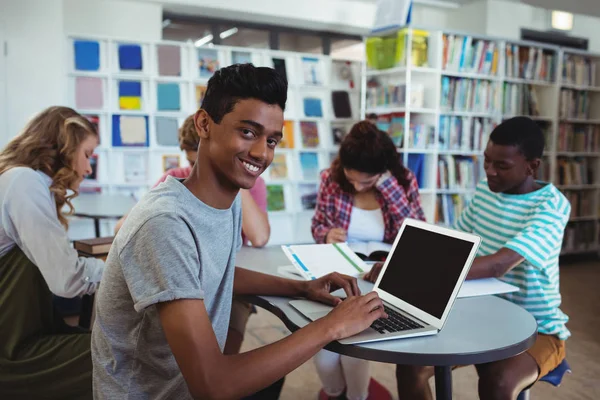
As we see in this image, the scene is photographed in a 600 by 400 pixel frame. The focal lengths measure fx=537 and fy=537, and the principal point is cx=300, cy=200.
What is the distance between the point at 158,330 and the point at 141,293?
0.13 meters

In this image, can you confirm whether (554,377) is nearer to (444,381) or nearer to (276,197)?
(444,381)

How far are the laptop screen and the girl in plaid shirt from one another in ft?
2.92

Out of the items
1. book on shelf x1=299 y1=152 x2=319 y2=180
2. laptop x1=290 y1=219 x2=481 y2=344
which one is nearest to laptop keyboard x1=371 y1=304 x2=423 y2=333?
laptop x1=290 y1=219 x2=481 y2=344

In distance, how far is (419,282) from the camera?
131 centimetres

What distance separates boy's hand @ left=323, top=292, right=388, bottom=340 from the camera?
1.10m

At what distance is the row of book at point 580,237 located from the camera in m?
5.71

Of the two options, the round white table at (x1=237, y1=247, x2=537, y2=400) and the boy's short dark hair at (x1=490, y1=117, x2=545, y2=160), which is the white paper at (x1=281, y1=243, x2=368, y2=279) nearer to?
the round white table at (x1=237, y1=247, x2=537, y2=400)

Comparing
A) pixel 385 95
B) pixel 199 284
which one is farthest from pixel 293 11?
pixel 199 284

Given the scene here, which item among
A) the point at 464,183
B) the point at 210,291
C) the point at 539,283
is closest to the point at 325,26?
the point at 464,183

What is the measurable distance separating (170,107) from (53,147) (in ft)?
11.4

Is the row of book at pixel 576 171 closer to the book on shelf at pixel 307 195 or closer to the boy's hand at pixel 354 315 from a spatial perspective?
the book on shelf at pixel 307 195

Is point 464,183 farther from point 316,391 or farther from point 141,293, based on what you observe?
point 141,293

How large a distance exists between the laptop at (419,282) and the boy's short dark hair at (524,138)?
0.61 m

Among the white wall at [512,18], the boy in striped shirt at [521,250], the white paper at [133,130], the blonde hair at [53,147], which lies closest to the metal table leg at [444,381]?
the boy in striped shirt at [521,250]
